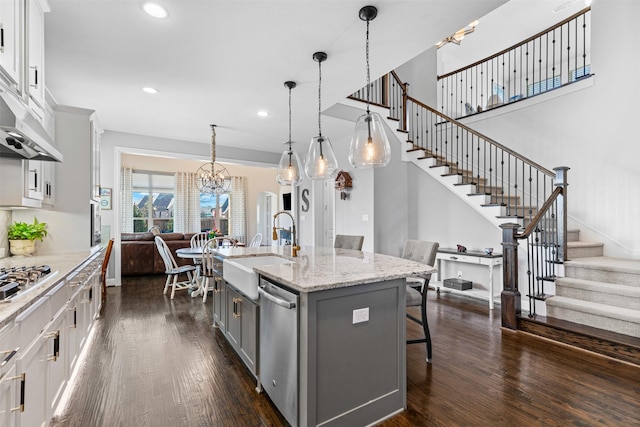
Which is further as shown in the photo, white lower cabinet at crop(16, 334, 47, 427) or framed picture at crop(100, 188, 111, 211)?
framed picture at crop(100, 188, 111, 211)

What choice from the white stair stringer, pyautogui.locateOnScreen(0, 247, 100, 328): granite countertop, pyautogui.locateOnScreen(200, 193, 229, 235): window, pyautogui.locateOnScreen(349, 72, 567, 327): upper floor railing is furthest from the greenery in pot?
pyautogui.locateOnScreen(200, 193, 229, 235): window

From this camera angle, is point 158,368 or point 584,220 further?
point 584,220

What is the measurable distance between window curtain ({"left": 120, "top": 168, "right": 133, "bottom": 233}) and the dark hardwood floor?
6404 millimetres

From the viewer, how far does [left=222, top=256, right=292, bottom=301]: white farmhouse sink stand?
228 centimetres

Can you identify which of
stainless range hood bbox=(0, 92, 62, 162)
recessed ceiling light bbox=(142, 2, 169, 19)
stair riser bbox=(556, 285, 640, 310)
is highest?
recessed ceiling light bbox=(142, 2, 169, 19)

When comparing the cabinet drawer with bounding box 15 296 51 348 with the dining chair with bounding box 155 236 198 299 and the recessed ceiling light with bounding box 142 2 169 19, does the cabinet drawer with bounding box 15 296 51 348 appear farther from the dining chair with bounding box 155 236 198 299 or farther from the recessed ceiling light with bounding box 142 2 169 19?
the dining chair with bounding box 155 236 198 299

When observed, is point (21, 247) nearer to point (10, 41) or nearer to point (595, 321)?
point (10, 41)

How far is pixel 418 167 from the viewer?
584cm

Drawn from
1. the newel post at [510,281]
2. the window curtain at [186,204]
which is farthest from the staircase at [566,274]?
the window curtain at [186,204]

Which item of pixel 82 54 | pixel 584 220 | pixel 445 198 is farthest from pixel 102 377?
pixel 584 220

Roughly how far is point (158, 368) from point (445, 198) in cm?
494

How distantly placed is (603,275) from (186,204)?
9870mm

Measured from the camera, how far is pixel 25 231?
9.64ft

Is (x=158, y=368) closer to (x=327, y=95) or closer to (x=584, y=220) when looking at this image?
(x=327, y=95)
